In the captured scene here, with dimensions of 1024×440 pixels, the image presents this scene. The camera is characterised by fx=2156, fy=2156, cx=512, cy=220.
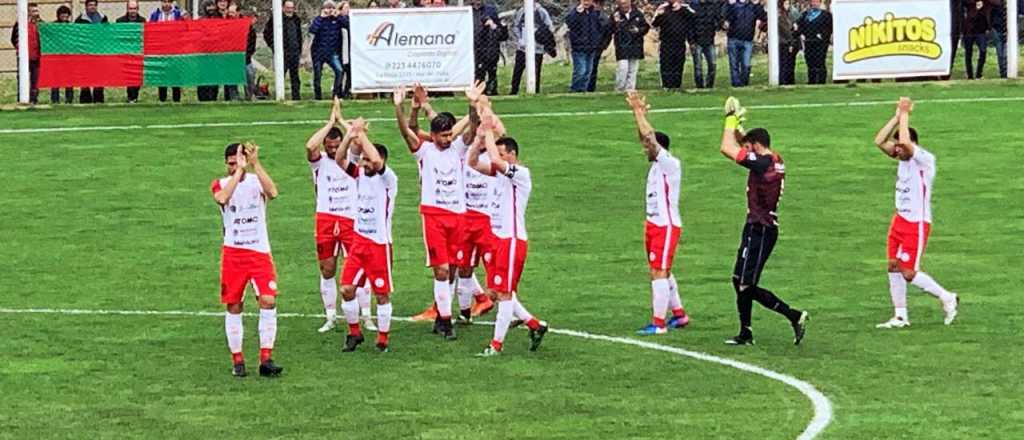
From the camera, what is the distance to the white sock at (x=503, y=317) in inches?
832

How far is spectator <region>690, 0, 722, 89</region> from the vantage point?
136ft

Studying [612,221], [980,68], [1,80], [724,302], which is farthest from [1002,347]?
[1,80]

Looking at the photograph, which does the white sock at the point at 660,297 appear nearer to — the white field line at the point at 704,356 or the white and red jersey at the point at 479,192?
the white field line at the point at 704,356

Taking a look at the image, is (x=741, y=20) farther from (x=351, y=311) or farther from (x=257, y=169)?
(x=257, y=169)

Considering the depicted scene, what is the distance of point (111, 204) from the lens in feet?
108

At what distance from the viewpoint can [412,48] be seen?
4081 cm

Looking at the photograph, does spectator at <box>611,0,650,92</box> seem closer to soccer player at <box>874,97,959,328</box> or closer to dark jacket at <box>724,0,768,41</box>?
dark jacket at <box>724,0,768,41</box>

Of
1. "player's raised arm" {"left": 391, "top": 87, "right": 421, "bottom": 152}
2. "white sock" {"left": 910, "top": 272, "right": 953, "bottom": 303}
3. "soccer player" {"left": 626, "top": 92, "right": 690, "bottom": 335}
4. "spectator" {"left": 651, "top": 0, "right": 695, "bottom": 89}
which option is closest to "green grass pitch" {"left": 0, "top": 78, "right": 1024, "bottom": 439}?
"white sock" {"left": 910, "top": 272, "right": 953, "bottom": 303}

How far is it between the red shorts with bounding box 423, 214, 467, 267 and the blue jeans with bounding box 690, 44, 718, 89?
19.9 metres

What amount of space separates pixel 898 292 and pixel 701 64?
64.8 feet

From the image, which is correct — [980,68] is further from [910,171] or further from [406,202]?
[910,171]

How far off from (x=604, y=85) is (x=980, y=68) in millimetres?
7583

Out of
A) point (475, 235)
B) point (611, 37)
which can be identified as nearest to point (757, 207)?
point (475, 235)

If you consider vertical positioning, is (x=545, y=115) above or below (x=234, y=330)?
above
